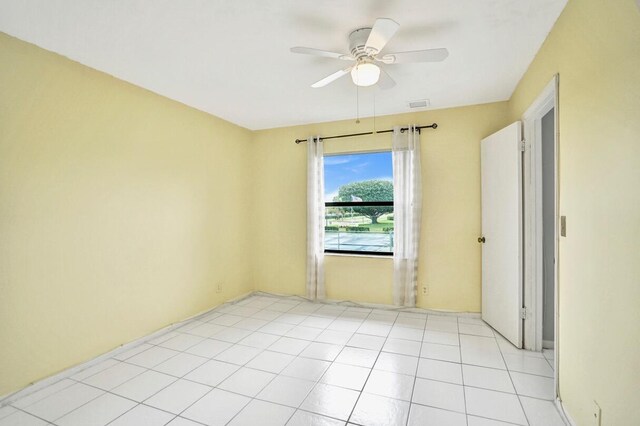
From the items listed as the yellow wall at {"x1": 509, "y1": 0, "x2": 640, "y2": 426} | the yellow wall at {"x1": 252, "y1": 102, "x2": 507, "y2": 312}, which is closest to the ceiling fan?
the yellow wall at {"x1": 509, "y1": 0, "x2": 640, "y2": 426}

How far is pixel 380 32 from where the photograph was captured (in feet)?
5.41

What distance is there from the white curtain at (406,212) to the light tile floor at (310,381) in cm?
53

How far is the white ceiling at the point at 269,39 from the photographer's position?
5.67 ft

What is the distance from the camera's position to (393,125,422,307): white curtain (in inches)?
140

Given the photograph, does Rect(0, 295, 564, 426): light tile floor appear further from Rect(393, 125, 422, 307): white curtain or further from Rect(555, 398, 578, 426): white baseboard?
Rect(393, 125, 422, 307): white curtain

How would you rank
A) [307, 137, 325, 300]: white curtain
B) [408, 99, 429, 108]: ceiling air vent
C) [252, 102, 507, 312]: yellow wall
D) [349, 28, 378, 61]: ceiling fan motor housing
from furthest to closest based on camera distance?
[307, 137, 325, 300]: white curtain, [252, 102, 507, 312]: yellow wall, [408, 99, 429, 108]: ceiling air vent, [349, 28, 378, 61]: ceiling fan motor housing

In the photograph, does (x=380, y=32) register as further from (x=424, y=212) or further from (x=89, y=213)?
(x=89, y=213)

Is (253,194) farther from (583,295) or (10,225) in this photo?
(583,295)

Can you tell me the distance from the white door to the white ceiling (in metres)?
0.64

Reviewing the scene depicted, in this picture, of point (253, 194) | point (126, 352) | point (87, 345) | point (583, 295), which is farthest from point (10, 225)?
point (583, 295)

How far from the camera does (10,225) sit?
2.00m

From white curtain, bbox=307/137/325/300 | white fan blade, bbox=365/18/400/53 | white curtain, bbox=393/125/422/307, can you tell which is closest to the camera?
white fan blade, bbox=365/18/400/53

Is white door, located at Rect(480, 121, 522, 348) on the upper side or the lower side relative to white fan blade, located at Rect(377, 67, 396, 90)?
lower

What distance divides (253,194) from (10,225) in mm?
2771
